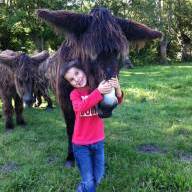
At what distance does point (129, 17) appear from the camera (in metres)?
30.0

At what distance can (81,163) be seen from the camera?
13.6ft

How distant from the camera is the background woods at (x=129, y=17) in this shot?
27.0 metres

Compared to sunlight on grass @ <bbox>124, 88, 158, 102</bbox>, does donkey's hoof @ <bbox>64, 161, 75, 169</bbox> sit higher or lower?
lower

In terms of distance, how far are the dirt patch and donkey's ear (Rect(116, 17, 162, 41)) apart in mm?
2420

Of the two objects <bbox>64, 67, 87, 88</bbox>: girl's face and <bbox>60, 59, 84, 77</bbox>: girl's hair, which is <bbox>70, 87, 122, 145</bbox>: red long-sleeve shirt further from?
<bbox>60, 59, 84, 77</bbox>: girl's hair

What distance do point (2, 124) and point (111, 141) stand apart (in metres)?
2.87

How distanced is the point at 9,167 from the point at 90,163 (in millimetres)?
2051

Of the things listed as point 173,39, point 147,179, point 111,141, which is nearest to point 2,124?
point 111,141

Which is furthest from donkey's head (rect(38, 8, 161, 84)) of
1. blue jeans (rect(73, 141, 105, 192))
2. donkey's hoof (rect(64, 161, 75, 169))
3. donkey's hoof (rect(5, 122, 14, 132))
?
donkey's hoof (rect(5, 122, 14, 132))

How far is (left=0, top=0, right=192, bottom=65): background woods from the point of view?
27031 mm

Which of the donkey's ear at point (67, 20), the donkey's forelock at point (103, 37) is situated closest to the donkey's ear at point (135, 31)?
the donkey's forelock at point (103, 37)

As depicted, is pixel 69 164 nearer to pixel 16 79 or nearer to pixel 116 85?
pixel 116 85

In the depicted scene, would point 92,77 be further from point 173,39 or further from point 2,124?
point 173,39

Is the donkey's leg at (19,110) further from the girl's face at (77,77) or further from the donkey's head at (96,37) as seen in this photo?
the girl's face at (77,77)
